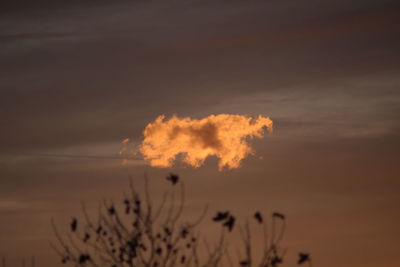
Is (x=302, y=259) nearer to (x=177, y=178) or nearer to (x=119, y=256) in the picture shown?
(x=177, y=178)

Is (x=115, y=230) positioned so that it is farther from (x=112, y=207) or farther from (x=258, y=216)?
(x=258, y=216)

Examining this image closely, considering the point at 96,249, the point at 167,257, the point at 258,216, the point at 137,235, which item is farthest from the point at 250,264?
the point at 96,249

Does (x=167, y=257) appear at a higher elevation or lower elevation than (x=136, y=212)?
lower

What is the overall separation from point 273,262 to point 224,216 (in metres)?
1.93

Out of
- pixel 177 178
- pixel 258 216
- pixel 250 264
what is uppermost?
pixel 177 178

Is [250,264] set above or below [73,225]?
below

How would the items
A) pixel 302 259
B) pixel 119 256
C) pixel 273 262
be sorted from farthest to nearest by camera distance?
pixel 119 256, pixel 273 262, pixel 302 259

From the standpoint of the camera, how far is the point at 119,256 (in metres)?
16.4

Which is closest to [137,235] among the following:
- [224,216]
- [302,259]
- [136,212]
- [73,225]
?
[136,212]

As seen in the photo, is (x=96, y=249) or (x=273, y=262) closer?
(x=273, y=262)

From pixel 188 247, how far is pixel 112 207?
248cm

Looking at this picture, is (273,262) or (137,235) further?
(137,235)

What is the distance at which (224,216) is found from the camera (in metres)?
14.5

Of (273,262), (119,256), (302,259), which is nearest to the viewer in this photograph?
(302,259)
